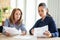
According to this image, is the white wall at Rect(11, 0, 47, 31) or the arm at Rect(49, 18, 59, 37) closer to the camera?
the arm at Rect(49, 18, 59, 37)

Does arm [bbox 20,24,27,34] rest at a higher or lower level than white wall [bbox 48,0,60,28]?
lower

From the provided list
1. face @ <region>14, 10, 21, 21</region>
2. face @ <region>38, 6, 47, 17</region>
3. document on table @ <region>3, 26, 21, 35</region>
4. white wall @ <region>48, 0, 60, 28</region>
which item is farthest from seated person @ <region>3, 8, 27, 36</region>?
white wall @ <region>48, 0, 60, 28</region>

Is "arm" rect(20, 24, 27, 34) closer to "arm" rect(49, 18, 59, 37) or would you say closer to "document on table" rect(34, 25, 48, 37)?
"document on table" rect(34, 25, 48, 37)

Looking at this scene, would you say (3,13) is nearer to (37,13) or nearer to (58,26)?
(37,13)

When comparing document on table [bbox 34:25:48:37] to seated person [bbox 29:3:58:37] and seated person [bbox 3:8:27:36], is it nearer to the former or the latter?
seated person [bbox 29:3:58:37]

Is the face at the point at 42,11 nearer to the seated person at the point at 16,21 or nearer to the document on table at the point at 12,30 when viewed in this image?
the seated person at the point at 16,21

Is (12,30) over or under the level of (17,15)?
under

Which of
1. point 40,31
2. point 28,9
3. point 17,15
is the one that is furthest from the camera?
point 28,9

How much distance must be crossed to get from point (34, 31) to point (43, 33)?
13 centimetres

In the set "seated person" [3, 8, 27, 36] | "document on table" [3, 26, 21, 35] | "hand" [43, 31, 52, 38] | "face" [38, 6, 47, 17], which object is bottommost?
"hand" [43, 31, 52, 38]

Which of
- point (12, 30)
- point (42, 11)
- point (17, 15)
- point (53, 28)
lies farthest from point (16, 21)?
point (53, 28)

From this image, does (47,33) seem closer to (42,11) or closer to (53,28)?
(53,28)

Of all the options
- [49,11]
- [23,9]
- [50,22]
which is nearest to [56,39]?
[50,22]

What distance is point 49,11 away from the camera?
1663 millimetres
